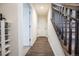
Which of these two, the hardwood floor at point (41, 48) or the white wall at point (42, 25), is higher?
the white wall at point (42, 25)

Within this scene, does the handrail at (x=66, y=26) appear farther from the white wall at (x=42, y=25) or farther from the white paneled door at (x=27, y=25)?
the white paneled door at (x=27, y=25)

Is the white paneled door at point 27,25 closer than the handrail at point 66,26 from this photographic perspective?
No

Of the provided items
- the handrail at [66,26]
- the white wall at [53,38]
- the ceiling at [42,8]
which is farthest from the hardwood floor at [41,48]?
the ceiling at [42,8]

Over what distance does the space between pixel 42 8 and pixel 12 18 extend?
16.6 inches

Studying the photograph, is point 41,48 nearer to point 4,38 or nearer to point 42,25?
point 42,25

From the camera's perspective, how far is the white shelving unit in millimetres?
2217

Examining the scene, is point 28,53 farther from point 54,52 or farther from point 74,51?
point 74,51

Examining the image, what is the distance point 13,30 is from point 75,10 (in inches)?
33.5

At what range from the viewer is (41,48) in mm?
2271

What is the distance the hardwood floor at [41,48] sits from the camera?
2.24 meters

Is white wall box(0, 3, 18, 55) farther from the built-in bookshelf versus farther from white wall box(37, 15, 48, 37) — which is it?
white wall box(37, 15, 48, 37)

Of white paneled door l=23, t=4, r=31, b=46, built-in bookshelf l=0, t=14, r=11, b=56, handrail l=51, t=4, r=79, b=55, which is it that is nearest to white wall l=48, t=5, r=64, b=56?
handrail l=51, t=4, r=79, b=55

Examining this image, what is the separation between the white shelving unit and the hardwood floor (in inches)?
11.3

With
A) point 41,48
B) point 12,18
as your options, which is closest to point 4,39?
point 12,18
